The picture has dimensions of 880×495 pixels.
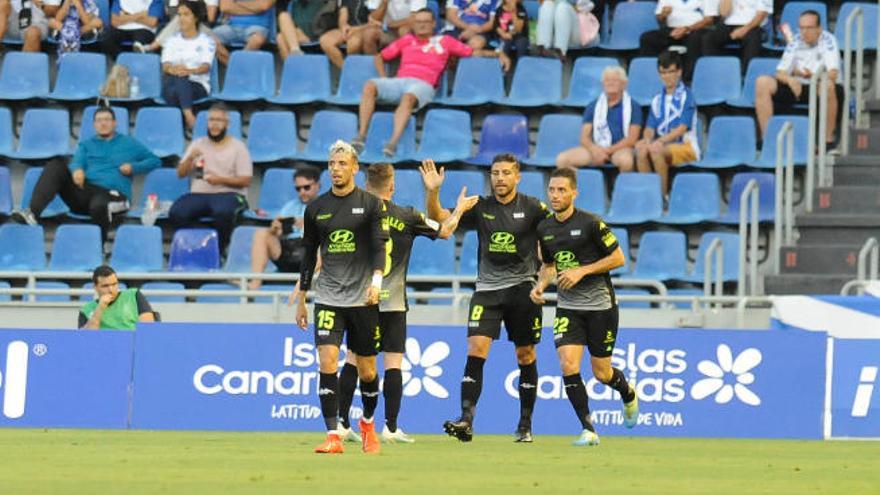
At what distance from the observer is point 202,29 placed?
927 inches

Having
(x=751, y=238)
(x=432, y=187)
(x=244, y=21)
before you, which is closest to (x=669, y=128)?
(x=751, y=238)

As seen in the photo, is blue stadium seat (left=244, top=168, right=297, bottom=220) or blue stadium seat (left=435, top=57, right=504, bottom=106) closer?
blue stadium seat (left=244, top=168, right=297, bottom=220)

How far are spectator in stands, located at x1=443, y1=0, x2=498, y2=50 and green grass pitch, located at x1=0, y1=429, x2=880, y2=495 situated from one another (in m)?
7.63

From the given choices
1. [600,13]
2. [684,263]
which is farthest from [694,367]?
[600,13]

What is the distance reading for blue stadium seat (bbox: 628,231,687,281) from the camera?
68.5 ft

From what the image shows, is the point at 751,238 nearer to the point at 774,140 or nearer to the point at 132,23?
the point at 774,140

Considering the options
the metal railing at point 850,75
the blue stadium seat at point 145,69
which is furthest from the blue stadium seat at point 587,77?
the blue stadium seat at point 145,69

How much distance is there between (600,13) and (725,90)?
6.70 ft

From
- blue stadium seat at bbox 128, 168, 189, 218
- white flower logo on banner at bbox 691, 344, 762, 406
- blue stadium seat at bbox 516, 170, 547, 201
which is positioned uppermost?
→ blue stadium seat at bbox 516, 170, 547, 201

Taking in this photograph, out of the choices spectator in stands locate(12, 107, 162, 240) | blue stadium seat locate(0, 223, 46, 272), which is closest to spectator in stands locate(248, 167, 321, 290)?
spectator in stands locate(12, 107, 162, 240)

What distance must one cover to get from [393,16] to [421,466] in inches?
473

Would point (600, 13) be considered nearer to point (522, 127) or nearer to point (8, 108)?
point (522, 127)

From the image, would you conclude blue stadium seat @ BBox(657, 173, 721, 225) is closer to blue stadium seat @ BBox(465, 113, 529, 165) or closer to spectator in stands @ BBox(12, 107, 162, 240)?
blue stadium seat @ BBox(465, 113, 529, 165)

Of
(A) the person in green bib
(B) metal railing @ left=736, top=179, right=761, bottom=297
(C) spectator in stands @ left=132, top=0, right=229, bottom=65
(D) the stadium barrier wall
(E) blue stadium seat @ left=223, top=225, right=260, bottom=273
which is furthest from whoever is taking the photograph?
(C) spectator in stands @ left=132, top=0, right=229, bottom=65
